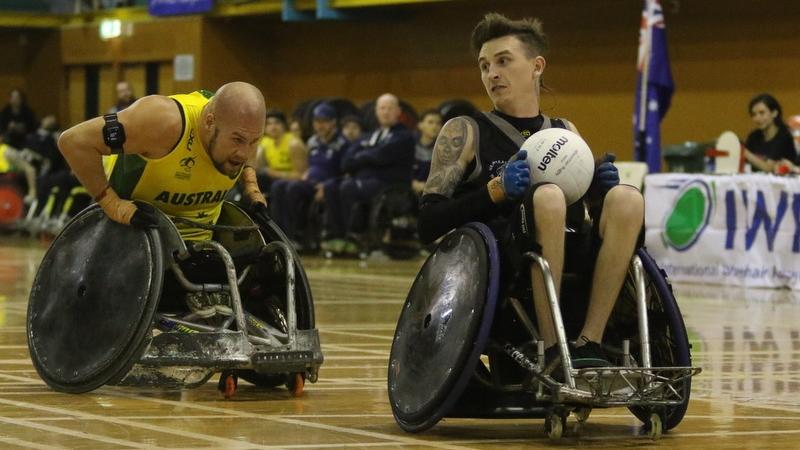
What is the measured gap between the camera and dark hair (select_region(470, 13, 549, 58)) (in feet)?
18.6

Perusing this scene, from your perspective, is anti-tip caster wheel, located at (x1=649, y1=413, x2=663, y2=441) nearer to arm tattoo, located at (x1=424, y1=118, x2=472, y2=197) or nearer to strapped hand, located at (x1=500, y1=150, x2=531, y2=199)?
strapped hand, located at (x1=500, y1=150, x2=531, y2=199)

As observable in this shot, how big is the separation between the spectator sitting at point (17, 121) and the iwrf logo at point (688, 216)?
44.9 feet

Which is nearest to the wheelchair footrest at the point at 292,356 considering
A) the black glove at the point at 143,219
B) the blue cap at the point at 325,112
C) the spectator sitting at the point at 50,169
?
the black glove at the point at 143,219

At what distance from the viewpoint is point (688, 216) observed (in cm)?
1416

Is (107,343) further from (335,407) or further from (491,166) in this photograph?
(491,166)

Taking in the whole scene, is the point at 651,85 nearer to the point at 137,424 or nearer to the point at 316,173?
the point at 316,173

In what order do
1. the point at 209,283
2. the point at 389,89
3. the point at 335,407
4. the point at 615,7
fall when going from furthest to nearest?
the point at 389,89, the point at 615,7, the point at 209,283, the point at 335,407

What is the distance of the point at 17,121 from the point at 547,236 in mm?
21668

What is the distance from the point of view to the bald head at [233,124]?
633 centimetres

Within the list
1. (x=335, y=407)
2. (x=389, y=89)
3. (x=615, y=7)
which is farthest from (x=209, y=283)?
(x=389, y=89)

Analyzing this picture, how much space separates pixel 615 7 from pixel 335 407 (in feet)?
47.1

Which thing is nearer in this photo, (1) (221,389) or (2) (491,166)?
(2) (491,166)

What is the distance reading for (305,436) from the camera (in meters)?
5.17

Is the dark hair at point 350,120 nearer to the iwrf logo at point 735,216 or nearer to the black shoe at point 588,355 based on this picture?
the iwrf logo at point 735,216
